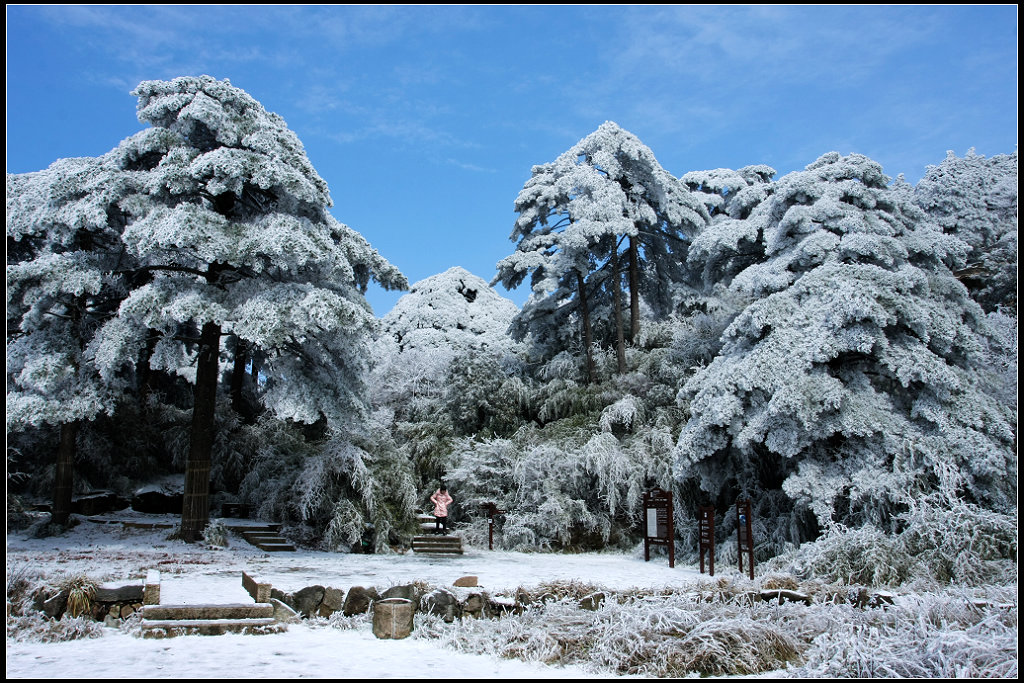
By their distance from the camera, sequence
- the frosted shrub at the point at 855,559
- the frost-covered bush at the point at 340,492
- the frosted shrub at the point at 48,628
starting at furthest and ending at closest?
1. the frost-covered bush at the point at 340,492
2. the frosted shrub at the point at 855,559
3. the frosted shrub at the point at 48,628

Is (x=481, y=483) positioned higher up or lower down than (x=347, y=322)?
lower down

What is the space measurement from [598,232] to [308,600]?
14016 mm

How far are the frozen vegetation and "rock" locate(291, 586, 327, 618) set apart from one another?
63cm

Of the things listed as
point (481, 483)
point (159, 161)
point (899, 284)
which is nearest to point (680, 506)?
point (481, 483)

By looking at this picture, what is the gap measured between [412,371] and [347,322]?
33.3ft

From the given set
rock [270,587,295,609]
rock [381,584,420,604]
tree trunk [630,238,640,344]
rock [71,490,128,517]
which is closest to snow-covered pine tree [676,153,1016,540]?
tree trunk [630,238,640,344]

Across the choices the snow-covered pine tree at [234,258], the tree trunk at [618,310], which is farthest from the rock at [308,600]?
the tree trunk at [618,310]

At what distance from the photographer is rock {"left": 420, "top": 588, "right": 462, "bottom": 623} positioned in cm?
762

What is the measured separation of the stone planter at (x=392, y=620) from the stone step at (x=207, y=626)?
3.39 feet

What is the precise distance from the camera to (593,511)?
17.2m

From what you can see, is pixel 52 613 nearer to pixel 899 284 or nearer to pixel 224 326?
pixel 224 326

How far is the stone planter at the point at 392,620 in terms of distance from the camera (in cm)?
709

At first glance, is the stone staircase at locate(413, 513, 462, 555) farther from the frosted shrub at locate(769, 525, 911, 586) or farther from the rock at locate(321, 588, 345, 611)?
the rock at locate(321, 588, 345, 611)

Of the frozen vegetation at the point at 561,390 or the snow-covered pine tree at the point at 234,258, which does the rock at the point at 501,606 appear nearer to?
the frozen vegetation at the point at 561,390
